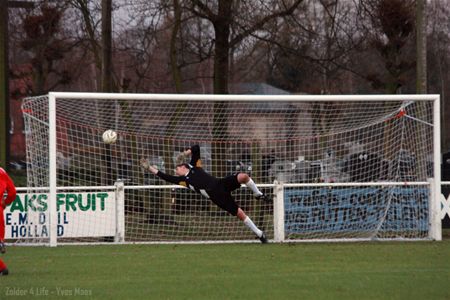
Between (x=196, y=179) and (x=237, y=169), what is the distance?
3382mm

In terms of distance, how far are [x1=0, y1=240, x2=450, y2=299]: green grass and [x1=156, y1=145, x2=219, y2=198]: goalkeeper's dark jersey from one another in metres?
1.23

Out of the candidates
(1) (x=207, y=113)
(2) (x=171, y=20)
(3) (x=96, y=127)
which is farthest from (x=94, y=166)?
(2) (x=171, y=20)

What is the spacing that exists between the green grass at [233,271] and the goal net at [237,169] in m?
1.52

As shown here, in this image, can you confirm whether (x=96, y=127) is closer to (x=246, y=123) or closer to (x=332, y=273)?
(x=246, y=123)

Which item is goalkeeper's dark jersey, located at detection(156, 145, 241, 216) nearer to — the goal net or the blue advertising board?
the goal net

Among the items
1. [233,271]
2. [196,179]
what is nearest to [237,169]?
[196,179]

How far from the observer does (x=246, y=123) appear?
21.3 metres

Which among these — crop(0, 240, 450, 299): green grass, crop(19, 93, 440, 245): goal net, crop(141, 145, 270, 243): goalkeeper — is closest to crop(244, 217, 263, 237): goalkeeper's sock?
crop(141, 145, 270, 243): goalkeeper

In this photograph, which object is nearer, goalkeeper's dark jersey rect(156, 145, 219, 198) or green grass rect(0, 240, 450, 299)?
green grass rect(0, 240, 450, 299)

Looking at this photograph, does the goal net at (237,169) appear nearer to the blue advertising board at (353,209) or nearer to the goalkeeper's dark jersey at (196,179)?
the blue advertising board at (353,209)

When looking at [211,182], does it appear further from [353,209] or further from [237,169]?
[353,209]

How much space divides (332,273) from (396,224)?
23.4 feet

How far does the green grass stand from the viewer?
36.4 feet

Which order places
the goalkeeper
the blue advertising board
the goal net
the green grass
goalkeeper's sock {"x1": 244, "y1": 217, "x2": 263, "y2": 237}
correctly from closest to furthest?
the green grass
the goalkeeper
goalkeeper's sock {"x1": 244, "y1": 217, "x2": 263, "y2": 237}
the goal net
the blue advertising board
